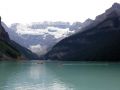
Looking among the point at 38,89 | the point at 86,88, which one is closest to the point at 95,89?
the point at 86,88

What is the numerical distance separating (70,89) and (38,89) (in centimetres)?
708

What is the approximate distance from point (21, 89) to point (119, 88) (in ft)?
72.1

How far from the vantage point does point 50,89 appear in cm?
6894

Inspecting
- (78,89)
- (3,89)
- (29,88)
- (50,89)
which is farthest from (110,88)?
(3,89)

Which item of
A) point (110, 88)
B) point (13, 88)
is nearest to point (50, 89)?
point (13, 88)

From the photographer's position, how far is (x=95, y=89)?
6831cm

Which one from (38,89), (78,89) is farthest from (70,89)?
(38,89)

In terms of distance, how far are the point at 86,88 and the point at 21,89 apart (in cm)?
1476

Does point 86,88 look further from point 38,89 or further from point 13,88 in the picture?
point 13,88

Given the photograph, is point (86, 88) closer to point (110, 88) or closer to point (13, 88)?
point (110, 88)

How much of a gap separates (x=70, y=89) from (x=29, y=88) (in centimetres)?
919

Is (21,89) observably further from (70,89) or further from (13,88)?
(70,89)

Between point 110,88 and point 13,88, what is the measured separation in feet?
71.6

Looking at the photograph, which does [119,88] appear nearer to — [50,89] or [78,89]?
[78,89]
